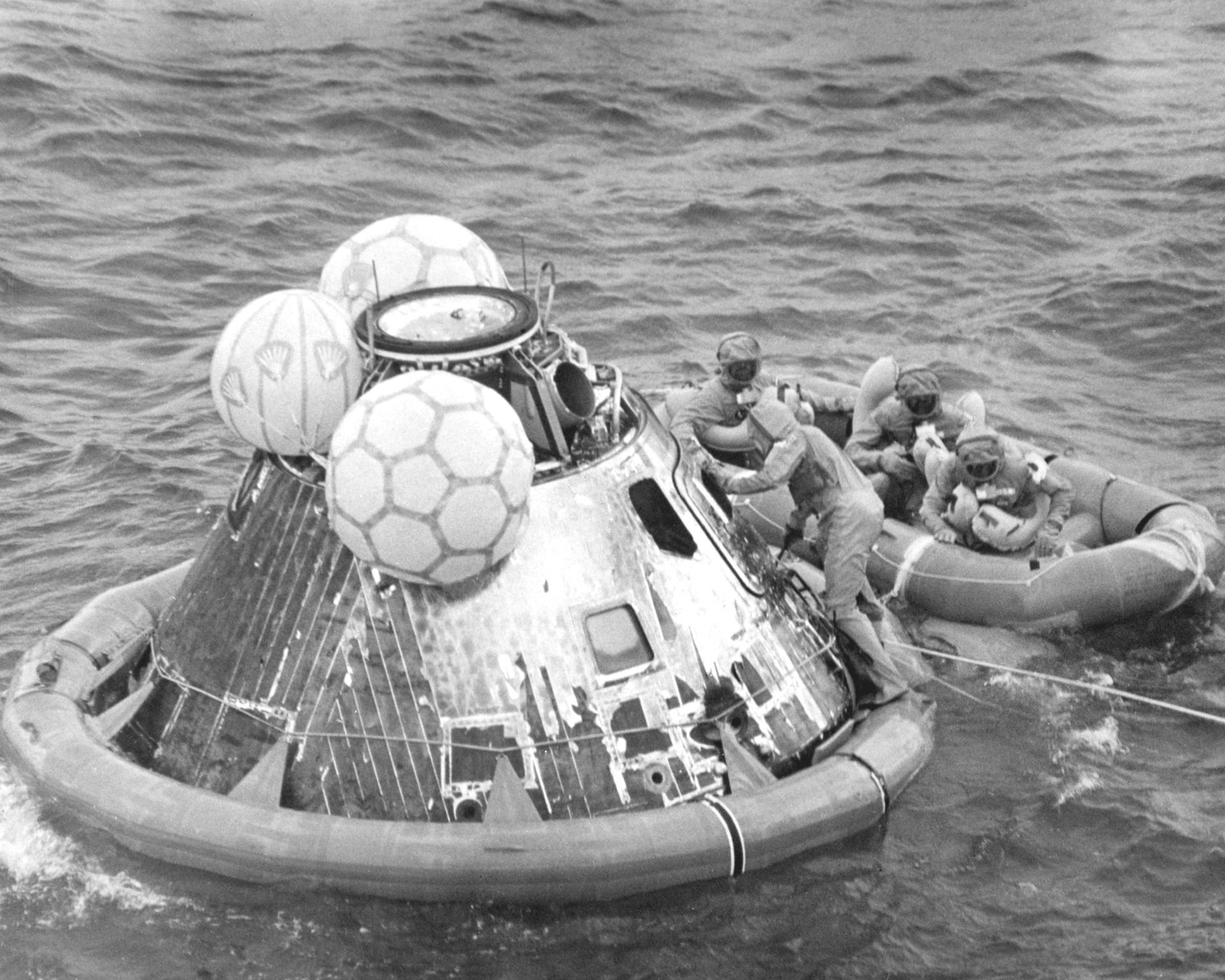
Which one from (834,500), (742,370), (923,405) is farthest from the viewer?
(923,405)

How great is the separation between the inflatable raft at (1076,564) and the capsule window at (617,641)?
4.01 metres

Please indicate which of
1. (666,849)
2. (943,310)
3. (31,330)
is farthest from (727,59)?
(666,849)

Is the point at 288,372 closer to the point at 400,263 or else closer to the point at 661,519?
the point at 400,263

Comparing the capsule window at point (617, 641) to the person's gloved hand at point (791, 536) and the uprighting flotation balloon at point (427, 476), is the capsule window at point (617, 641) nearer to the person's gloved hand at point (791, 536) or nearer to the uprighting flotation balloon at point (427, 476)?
the uprighting flotation balloon at point (427, 476)

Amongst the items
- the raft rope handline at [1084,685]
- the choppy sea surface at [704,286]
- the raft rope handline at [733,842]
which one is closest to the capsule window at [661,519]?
the raft rope handline at [733,842]

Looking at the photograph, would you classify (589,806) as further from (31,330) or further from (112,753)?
(31,330)

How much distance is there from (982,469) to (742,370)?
190cm

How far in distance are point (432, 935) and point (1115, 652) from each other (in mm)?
5807

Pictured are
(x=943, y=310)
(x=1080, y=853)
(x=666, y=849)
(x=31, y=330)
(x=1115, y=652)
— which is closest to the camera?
(x=666, y=849)

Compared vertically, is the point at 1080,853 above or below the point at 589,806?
below

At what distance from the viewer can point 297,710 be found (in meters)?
8.76

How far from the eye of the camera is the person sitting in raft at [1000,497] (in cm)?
1211

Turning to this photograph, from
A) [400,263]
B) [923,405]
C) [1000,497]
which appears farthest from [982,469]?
[400,263]

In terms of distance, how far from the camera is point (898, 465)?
13.2 meters
